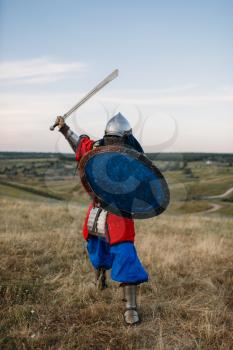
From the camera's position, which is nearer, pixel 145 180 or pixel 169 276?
pixel 145 180

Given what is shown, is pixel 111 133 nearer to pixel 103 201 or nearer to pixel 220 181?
pixel 103 201

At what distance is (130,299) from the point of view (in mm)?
4527

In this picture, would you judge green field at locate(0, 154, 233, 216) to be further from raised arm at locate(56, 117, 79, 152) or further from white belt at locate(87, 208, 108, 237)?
white belt at locate(87, 208, 108, 237)

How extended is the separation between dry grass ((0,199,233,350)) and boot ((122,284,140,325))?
0.10m

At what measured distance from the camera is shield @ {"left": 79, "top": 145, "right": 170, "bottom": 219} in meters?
4.31

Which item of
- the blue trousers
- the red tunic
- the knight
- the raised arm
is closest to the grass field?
the knight

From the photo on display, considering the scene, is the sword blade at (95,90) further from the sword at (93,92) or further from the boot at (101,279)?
the boot at (101,279)

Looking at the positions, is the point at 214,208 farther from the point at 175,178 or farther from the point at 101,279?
the point at 101,279

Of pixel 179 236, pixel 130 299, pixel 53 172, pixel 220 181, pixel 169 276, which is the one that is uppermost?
pixel 130 299

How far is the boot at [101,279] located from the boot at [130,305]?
685 millimetres

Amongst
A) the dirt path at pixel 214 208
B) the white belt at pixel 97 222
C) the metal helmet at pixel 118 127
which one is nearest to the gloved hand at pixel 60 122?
the metal helmet at pixel 118 127

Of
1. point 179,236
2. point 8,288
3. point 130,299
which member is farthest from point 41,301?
point 179,236

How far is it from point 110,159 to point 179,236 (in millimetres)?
5511

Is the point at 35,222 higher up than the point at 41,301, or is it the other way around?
the point at 41,301
